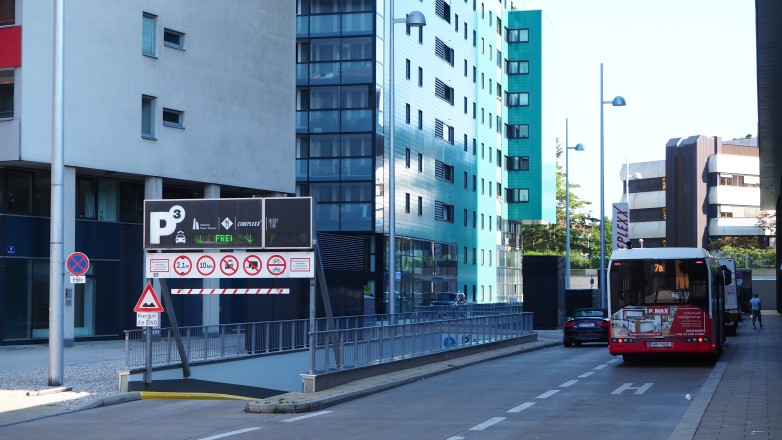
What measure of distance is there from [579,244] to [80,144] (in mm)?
94034

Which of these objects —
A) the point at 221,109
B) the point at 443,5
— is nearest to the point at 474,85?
the point at 443,5

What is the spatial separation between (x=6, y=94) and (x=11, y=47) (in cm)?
146

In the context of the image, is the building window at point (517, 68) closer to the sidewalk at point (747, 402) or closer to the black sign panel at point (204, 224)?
the sidewalk at point (747, 402)

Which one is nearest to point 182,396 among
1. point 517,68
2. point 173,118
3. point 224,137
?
point 173,118

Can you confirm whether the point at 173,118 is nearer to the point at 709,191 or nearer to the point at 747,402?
the point at 747,402

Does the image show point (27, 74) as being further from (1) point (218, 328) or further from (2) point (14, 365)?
(1) point (218, 328)

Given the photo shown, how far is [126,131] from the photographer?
37.7 metres

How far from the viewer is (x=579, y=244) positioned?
124438mm

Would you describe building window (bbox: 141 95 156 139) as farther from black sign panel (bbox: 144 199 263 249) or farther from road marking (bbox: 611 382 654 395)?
road marking (bbox: 611 382 654 395)

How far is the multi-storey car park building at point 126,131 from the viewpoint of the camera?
3422cm

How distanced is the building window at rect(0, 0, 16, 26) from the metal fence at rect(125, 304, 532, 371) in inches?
517

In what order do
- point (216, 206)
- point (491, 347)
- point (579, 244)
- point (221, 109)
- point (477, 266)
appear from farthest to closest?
point (579, 244), point (477, 266), point (221, 109), point (491, 347), point (216, 206)

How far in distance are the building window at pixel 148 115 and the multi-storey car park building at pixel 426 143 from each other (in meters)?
8.61

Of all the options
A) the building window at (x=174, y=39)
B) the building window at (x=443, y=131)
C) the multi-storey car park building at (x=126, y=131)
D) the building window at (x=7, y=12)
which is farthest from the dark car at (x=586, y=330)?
the building window at (x=443, y=131)
